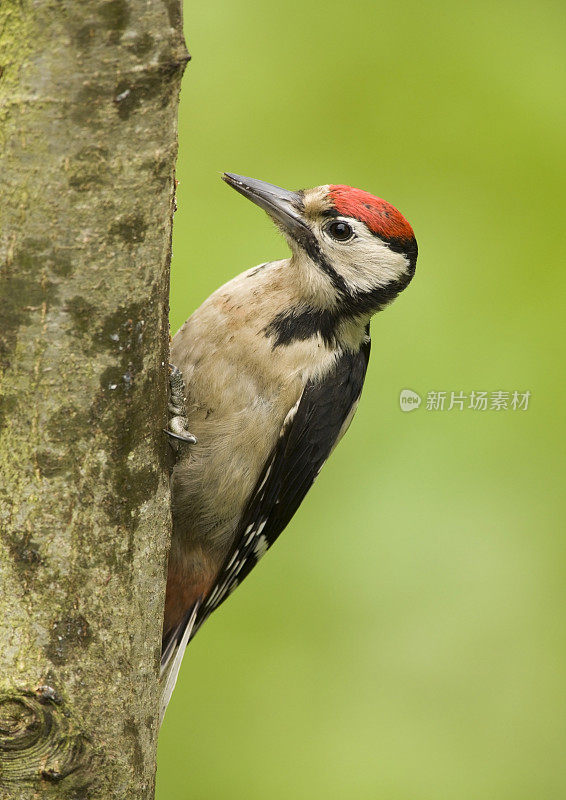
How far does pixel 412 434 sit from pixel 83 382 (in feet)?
7.30

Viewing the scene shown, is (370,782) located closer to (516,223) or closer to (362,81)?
(516,223)

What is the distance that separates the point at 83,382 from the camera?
1.49 meters

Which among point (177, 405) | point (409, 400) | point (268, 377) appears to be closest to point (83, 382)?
point (177, 405)

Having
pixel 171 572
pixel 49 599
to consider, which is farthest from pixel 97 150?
pixel 171 572

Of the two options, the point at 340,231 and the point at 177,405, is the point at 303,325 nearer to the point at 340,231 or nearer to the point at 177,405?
the point at 340,231

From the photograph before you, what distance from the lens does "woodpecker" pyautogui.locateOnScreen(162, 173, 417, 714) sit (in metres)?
2.80

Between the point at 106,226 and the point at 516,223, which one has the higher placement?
the point at 516,223

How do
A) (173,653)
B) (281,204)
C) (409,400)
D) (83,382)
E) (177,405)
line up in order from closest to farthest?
(83,382)
(177,405)
(173,653)
(281,204)
(409,400)

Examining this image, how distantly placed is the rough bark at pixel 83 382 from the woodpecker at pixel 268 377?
1.09 meters

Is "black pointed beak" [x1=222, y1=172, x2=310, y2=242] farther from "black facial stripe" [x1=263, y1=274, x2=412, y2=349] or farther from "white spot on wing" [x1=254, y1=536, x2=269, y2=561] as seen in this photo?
"white spot on wing" [x1=254, y1=536, x2=269, y2=561]

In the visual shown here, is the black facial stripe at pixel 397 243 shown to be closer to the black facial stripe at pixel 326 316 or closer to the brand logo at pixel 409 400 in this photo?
the black facial stripe at pixel 326 316

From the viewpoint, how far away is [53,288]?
1427mm

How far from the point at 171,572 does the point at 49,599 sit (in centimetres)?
140

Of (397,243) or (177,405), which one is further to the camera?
(397,243)
